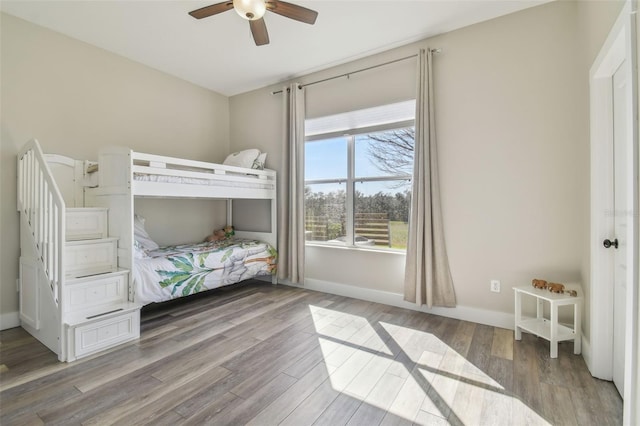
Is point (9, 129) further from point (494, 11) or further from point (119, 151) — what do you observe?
point (494, 11)

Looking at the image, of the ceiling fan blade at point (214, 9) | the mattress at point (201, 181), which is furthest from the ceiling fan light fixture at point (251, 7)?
the mattress at point (201, 181)

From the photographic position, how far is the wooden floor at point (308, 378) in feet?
4.77

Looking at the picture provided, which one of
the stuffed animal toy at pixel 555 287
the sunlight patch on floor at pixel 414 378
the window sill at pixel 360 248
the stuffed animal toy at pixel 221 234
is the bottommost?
the sunlight patch on floor at pixel 414 378

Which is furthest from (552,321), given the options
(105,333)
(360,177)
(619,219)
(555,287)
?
(105,333)

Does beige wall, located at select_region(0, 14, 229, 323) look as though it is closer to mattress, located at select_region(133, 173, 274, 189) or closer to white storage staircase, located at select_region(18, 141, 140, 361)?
white storage staircase, located at select_region(18, 141, 140, 361)

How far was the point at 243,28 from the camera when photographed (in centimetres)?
274

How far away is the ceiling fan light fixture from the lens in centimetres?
185

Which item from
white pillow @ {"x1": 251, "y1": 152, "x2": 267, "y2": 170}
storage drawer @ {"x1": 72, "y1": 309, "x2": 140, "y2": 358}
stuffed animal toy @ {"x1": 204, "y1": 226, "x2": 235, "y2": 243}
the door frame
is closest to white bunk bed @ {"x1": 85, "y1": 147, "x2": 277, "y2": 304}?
storage drawer @ {"x1": 72, "y1": 309, "x2": 140, "y2": 358}

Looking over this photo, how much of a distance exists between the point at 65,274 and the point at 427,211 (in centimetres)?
299

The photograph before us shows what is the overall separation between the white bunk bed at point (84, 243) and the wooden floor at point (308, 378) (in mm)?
179

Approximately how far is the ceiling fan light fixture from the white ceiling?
0.64 m

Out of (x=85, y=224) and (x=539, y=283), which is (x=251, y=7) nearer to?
(x=85, y=224)

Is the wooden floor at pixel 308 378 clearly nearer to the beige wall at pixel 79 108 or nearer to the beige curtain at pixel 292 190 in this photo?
the beige curtain at pixel 292 190

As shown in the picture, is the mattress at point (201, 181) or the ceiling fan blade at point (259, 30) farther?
the mattress at point (201, 181)
